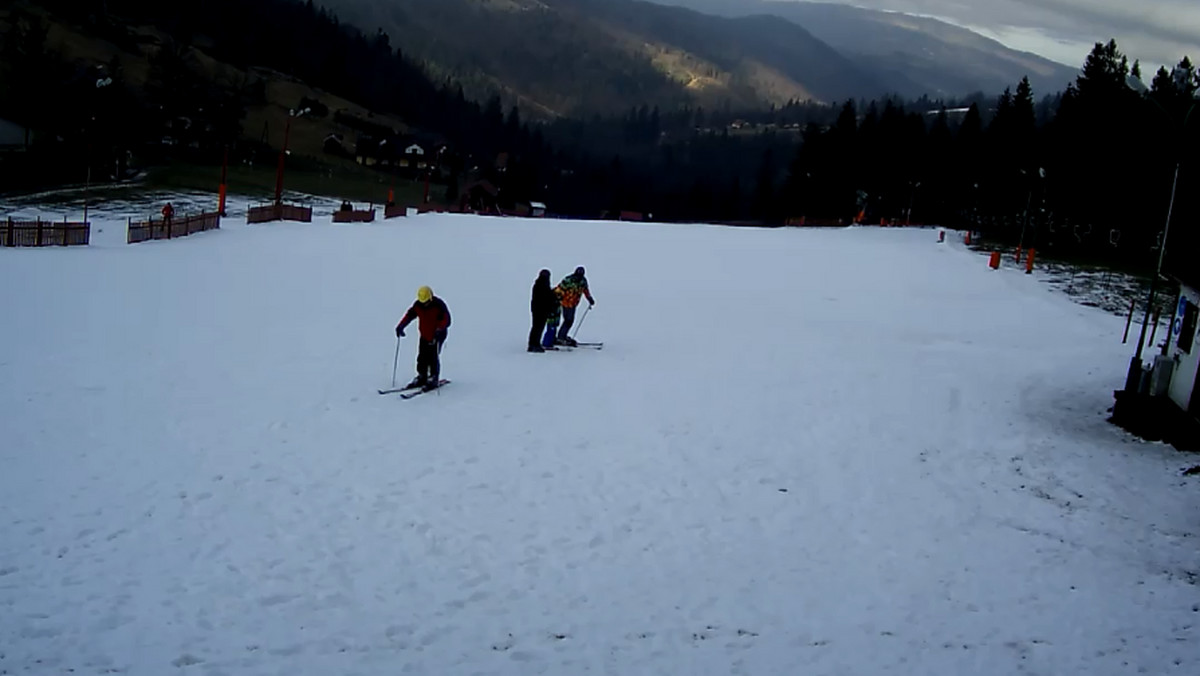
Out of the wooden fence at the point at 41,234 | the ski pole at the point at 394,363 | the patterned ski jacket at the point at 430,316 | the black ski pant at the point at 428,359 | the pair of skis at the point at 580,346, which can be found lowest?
the wooden fence at the point at 41,234

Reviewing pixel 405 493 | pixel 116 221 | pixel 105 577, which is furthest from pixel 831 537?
pixel 116 221

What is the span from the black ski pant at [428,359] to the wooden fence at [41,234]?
1011 inches

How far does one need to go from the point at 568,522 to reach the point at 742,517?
2285 mm

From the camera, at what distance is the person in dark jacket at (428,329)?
54.4 feet

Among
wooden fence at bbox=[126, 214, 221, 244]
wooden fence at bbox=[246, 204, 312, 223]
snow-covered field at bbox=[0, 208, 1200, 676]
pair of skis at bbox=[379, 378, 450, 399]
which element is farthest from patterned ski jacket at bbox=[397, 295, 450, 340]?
wooden fence at bbox=[246, 204, 312, 223]

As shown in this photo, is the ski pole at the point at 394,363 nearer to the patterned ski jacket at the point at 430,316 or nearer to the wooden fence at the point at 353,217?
the patterned ski jacket at the point at 430,316

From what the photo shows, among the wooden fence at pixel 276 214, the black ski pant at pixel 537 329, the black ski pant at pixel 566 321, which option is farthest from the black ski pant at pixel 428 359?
the wooden fence at pixel 276 214

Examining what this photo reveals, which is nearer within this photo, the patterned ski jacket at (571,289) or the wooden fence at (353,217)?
the patterned ski jacket at (571,289)

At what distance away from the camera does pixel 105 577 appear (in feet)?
29.9

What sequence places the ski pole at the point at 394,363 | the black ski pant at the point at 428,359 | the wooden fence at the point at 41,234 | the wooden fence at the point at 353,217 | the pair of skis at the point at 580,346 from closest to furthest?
the black ski pant at the point at 428,359 < the ski pole at the point at 394,363 < the pair of skis at the point at 580,346 < the wooden fence at the point at 41,234 < the wooden fence at the point at 353,217

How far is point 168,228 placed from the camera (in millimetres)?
41625

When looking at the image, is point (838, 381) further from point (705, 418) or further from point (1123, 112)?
point (1123, 112)

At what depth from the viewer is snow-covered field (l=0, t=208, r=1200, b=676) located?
8.61 meters

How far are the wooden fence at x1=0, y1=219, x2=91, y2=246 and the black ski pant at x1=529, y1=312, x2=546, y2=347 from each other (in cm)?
2428
